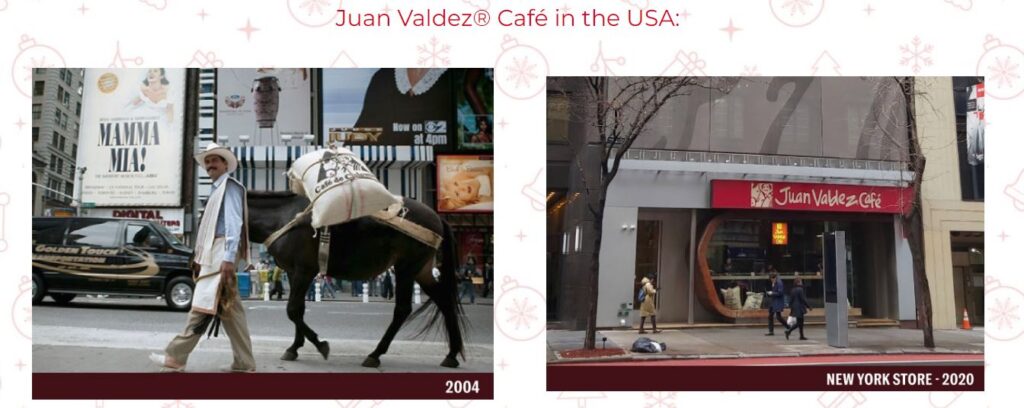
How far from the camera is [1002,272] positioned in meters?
4.79

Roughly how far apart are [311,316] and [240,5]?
2043mm

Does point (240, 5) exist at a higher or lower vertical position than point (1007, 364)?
higher

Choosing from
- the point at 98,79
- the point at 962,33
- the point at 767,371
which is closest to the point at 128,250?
the point at 98,79

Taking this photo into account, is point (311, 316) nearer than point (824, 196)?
Yes

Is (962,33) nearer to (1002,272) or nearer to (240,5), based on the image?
(1002,272)

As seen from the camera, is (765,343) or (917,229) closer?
(765,343)

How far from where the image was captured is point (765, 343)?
5129 mm

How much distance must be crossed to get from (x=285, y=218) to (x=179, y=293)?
3.48 ft

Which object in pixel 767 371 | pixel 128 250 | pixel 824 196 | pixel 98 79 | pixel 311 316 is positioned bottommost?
pixel 767 371

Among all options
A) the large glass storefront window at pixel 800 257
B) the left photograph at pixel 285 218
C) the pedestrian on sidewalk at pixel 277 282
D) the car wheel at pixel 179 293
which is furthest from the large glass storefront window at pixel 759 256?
the car wheel at pixel 179 293

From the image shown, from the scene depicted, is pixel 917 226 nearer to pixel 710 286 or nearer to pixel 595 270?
pixel 710 286
